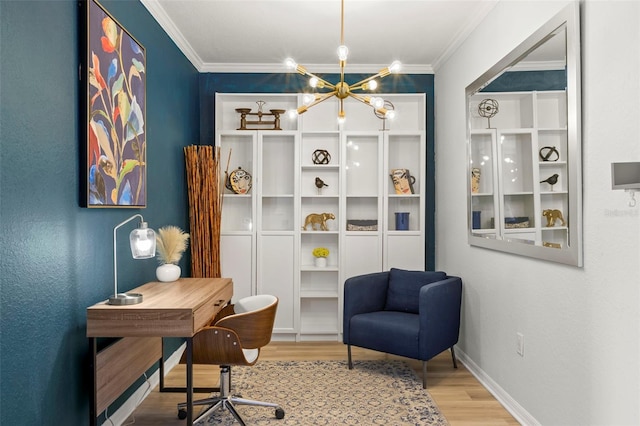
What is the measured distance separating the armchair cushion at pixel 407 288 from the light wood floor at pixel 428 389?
18.6 inches

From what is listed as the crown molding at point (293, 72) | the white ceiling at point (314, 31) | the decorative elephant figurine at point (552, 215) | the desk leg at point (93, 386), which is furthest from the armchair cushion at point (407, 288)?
the desk leg at point (93, 386)

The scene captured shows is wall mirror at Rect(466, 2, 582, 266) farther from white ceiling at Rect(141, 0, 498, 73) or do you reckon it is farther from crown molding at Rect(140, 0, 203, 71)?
crown molding at Rect(140, 0, 203, 71)

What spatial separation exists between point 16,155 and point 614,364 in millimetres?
2583

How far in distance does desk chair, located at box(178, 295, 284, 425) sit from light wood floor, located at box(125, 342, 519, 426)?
286 millimetres

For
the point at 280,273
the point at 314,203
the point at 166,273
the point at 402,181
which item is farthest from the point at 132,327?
the point at 402,181

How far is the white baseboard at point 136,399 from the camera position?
2752 millimetres

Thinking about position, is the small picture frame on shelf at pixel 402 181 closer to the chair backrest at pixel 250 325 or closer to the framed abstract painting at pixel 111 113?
the chair backrest at pixel 250 325

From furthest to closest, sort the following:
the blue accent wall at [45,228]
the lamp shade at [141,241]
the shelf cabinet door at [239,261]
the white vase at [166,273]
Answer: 1. the shelf cabinet door at [239,261]
2. the white vase at [166,273]
3. the lamp shade at [141,241]
4. the blue accent wall at [45,228]

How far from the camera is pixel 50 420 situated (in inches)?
82.2

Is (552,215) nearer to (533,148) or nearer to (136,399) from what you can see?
(533,148)

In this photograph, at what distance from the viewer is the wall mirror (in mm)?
2270

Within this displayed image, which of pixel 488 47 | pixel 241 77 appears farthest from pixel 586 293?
pixel 241 77

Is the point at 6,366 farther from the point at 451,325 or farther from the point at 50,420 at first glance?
the point at 451,325

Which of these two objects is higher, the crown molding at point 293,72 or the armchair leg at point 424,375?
the crown molding at point 293,72
